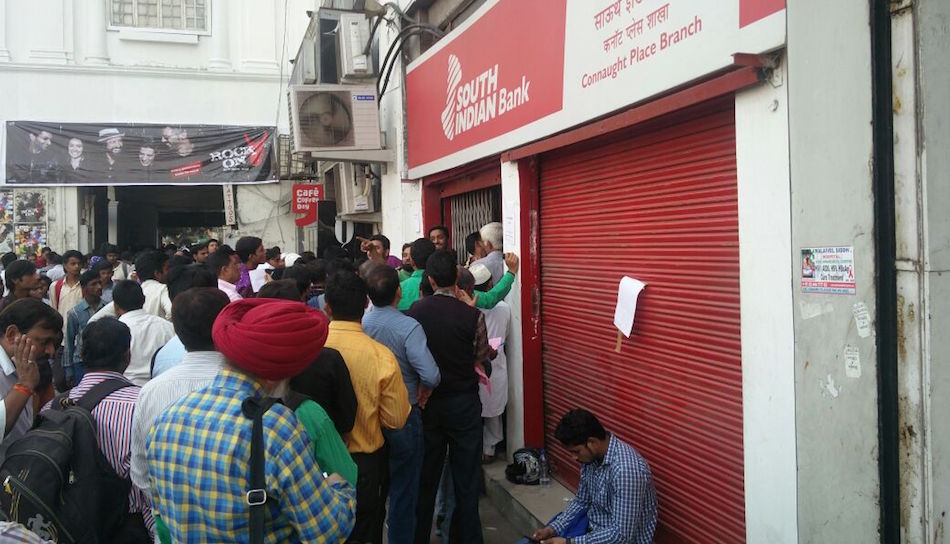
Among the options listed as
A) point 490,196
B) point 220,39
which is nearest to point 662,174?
point 490,196

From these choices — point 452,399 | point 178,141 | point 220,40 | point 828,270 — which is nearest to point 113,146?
point 178,141

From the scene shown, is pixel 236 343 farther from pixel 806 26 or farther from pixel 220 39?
pixel 220 39

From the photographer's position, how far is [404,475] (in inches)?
148

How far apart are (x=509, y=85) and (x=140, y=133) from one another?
14.4 meters

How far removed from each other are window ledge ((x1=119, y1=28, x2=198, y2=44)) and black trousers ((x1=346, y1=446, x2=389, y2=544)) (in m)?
17.6

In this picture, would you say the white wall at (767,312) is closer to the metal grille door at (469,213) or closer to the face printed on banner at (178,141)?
the metal grille door at (469,213)

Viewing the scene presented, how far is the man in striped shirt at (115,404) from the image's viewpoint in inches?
108

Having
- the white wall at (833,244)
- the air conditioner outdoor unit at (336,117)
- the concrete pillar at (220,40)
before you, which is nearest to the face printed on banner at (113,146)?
the concrete pillar at (220,40)

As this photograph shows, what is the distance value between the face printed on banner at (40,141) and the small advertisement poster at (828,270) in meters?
18.0

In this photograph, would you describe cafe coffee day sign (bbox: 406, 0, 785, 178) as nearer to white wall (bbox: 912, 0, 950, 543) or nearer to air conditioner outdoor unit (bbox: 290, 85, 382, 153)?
white wall (bbox: 912, 0, 950, 543)

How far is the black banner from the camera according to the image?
1623 centimetres

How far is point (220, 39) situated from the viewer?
1855 cm

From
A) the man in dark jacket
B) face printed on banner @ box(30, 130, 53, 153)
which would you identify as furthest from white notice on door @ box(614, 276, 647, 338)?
face printed on banner @ box(30, 130, 53, 153)

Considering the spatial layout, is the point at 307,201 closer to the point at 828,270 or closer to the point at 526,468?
the point at 526,468
